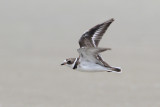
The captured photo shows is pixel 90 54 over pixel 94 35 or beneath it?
beneath

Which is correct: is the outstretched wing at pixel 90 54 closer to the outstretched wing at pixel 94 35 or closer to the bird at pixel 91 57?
the bird at pixel 91 57

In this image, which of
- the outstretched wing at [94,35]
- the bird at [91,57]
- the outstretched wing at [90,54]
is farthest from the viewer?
the outstretched wing at [94,35]

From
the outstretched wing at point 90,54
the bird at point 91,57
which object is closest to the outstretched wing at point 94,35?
the bird at point 91,57

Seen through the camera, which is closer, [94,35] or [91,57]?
[91,57]

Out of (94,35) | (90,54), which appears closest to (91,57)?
(90,54)

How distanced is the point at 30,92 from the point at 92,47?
496cm

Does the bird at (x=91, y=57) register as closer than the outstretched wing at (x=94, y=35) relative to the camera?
Yes

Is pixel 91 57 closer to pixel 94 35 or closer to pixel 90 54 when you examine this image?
pixel 90 54

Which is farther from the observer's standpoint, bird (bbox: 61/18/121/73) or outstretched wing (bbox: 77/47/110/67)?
bird (bbox: 61/18/121/73)

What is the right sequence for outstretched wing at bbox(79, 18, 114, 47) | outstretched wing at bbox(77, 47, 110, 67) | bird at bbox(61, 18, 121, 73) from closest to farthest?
outstretched wing at bbox(77, 47, 110, 67) → bird at bbox(61, 18, 121, 73) → outstretched wing at bbox(79, 18, 114, 47)

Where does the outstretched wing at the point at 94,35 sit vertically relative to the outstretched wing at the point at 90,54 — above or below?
above

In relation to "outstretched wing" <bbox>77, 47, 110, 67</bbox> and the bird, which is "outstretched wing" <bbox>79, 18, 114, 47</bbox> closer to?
the bird

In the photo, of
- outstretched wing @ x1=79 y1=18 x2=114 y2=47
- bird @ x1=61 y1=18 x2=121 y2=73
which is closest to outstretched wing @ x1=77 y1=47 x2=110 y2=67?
bird @ x1=61 y1=18 x2=121 y2=73

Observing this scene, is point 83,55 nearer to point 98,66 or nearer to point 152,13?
point 98,66
